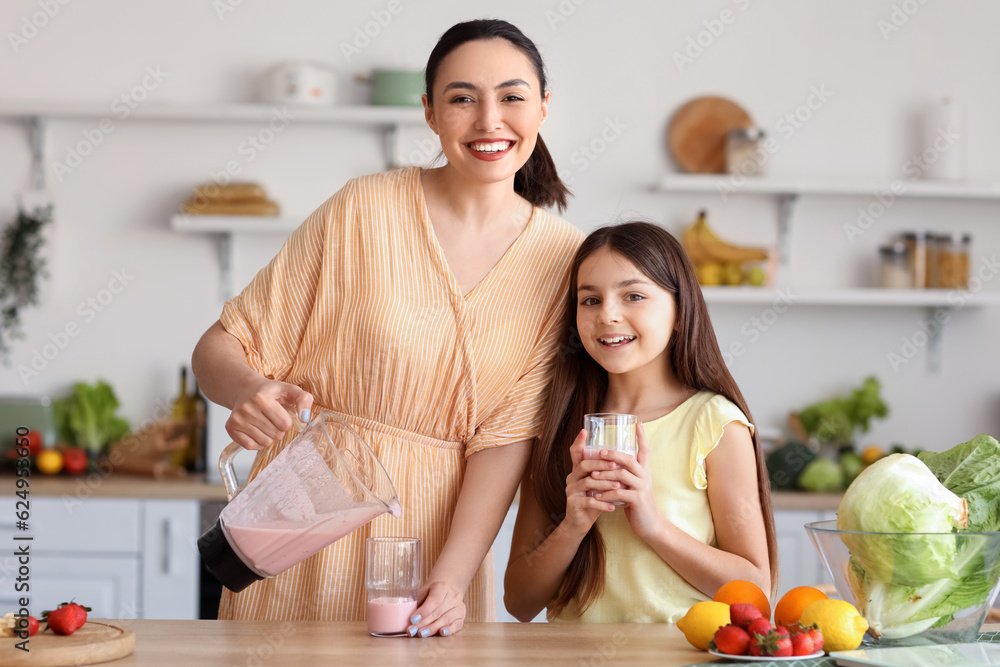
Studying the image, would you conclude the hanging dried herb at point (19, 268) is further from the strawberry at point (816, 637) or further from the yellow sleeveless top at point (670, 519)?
the strawberry at point (816, 637)

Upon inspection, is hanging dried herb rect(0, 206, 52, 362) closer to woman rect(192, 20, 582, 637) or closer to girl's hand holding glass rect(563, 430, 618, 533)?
woman rect(192, 20, 582, 637)

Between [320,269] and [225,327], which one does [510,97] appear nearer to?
[320,269]

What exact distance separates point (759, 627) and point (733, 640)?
0.11 ft

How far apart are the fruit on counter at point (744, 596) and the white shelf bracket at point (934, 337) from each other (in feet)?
8.88

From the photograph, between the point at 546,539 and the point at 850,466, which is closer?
the point at 546,539

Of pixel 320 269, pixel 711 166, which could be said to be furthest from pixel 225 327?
pixel 711 166

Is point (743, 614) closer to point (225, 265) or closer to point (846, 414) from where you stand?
point (846, 414)

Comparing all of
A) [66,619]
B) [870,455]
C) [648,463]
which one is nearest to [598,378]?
[648,463]

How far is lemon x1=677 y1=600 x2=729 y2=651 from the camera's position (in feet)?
3.65

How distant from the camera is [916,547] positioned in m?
1.08

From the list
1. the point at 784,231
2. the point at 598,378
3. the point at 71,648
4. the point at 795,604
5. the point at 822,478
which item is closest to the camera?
the point at 71,648

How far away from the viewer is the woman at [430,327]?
1.45 meters

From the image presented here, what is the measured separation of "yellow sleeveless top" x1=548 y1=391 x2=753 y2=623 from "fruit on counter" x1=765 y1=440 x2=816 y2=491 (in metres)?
1.72

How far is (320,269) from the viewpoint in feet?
4.96
